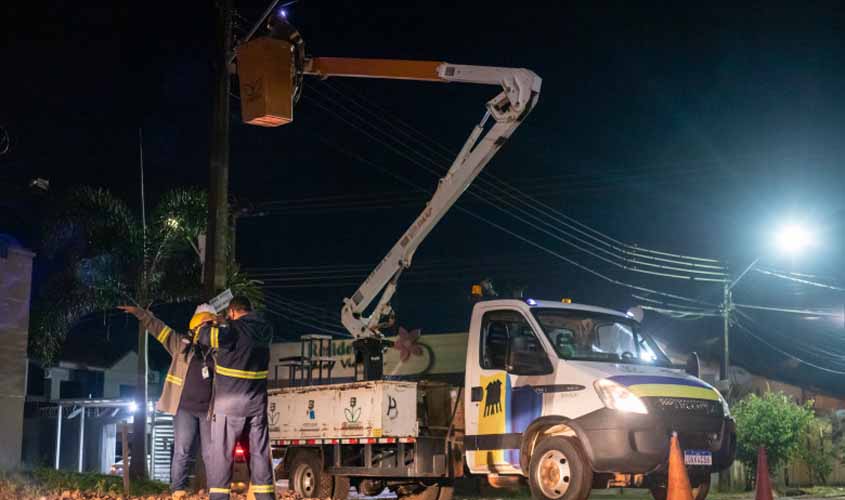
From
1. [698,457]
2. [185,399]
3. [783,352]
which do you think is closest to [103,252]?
[185,399]

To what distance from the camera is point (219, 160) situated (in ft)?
47.0

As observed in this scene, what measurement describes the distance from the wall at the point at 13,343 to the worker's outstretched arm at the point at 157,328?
8.63 meters

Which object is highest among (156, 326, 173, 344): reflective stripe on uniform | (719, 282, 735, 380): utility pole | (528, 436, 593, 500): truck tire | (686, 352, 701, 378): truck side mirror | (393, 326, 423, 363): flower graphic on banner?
(719, 282, 735, 380): utility pole

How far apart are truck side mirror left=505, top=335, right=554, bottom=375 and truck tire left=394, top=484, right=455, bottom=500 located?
2.56 m

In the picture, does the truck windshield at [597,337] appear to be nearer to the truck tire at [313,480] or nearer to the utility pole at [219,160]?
the truck tire at [313,480]

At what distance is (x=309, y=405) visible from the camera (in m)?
12.7

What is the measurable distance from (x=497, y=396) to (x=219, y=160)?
5.85 metres

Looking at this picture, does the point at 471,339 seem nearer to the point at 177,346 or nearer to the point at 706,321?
the point at 177,346

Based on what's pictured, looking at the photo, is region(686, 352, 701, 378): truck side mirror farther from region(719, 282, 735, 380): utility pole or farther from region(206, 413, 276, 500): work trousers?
region(719, 282, 735, 380): utility pole

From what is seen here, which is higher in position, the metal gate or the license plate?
the license plate

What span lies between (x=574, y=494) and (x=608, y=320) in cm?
233

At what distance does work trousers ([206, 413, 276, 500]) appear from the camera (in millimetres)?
7945

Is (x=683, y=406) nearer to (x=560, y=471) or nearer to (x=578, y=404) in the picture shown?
(x=578, y=404)

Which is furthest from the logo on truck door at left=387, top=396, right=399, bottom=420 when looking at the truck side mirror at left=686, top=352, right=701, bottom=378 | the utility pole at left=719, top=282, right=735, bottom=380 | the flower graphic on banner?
the utility pole at left=719, top=282, right=735, bottom=380
